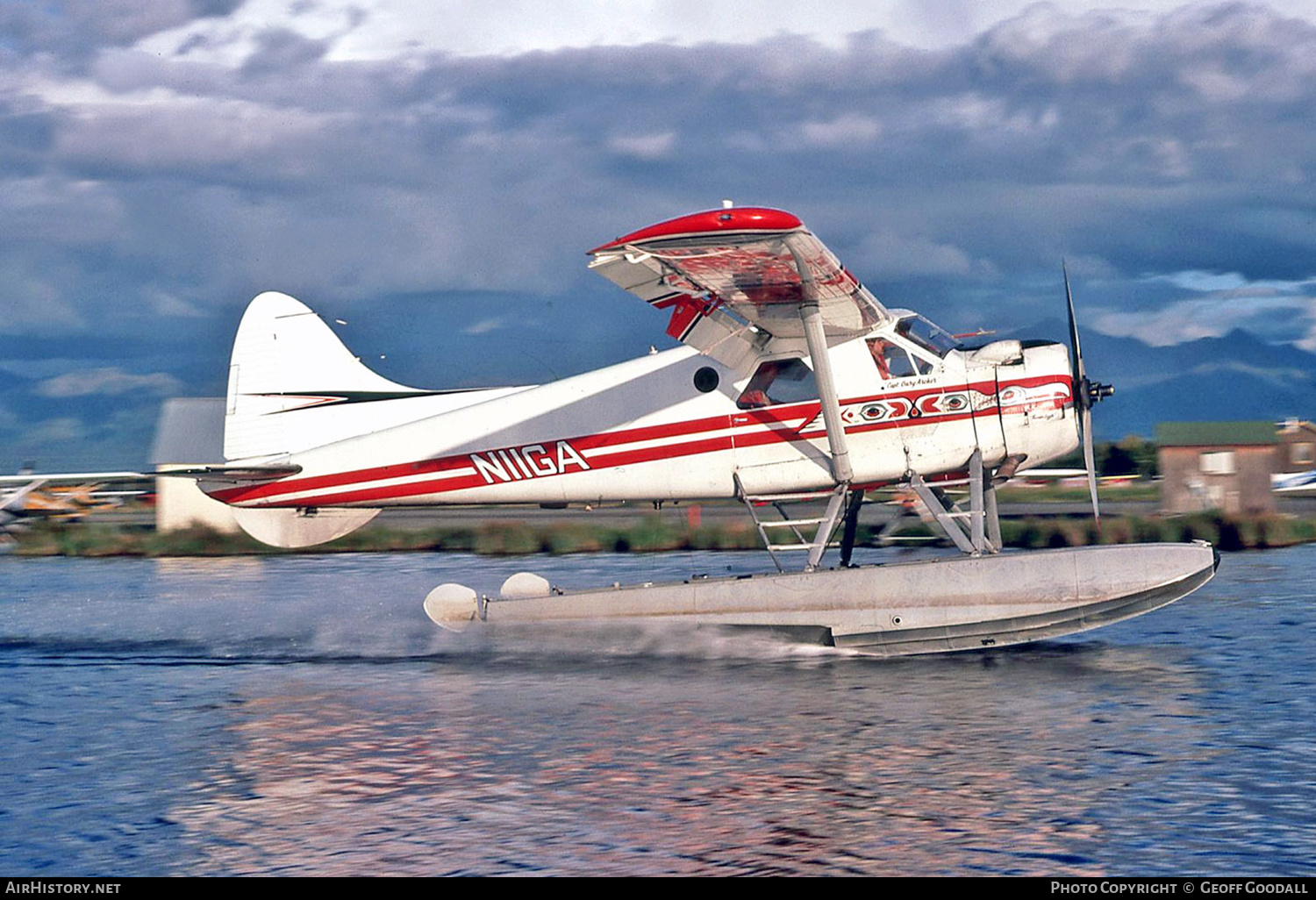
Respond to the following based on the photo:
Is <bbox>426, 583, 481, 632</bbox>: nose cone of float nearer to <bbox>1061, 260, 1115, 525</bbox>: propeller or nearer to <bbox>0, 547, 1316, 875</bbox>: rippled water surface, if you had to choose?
<bbox>0, 547, 1316, 875</bbox>: rippled water surface

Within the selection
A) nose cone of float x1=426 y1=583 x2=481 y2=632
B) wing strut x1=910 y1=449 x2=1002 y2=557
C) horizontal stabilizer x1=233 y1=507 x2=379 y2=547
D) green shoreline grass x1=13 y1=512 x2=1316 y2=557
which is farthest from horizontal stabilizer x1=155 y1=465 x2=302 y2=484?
green shoreline grass x1=13 y1=512 x2=1316 y2=557

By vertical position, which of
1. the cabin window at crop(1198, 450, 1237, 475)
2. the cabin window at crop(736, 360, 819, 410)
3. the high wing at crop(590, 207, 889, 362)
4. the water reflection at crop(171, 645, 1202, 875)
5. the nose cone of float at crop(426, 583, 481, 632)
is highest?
the high wing at crop(590, 207, 889, 362)

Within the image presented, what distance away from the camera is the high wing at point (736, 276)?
800 cm

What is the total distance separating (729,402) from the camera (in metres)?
10.4

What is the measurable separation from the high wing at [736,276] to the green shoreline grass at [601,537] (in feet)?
30.9

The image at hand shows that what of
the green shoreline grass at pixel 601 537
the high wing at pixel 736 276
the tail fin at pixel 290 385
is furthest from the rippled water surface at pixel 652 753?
the green shoreline grass at pixel 601 537

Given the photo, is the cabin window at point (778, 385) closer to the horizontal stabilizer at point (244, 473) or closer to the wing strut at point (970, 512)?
the wing strut at point (970, 512)

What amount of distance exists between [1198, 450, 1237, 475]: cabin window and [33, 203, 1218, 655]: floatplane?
15.4 metres

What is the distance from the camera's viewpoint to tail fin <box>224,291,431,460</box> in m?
11.7

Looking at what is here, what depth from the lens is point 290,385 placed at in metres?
11.9

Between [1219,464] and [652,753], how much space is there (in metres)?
20.1

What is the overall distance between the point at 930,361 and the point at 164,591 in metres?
10.4

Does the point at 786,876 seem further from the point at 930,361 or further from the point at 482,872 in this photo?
the point at 930,361

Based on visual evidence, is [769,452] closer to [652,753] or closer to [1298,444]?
[652,753]
